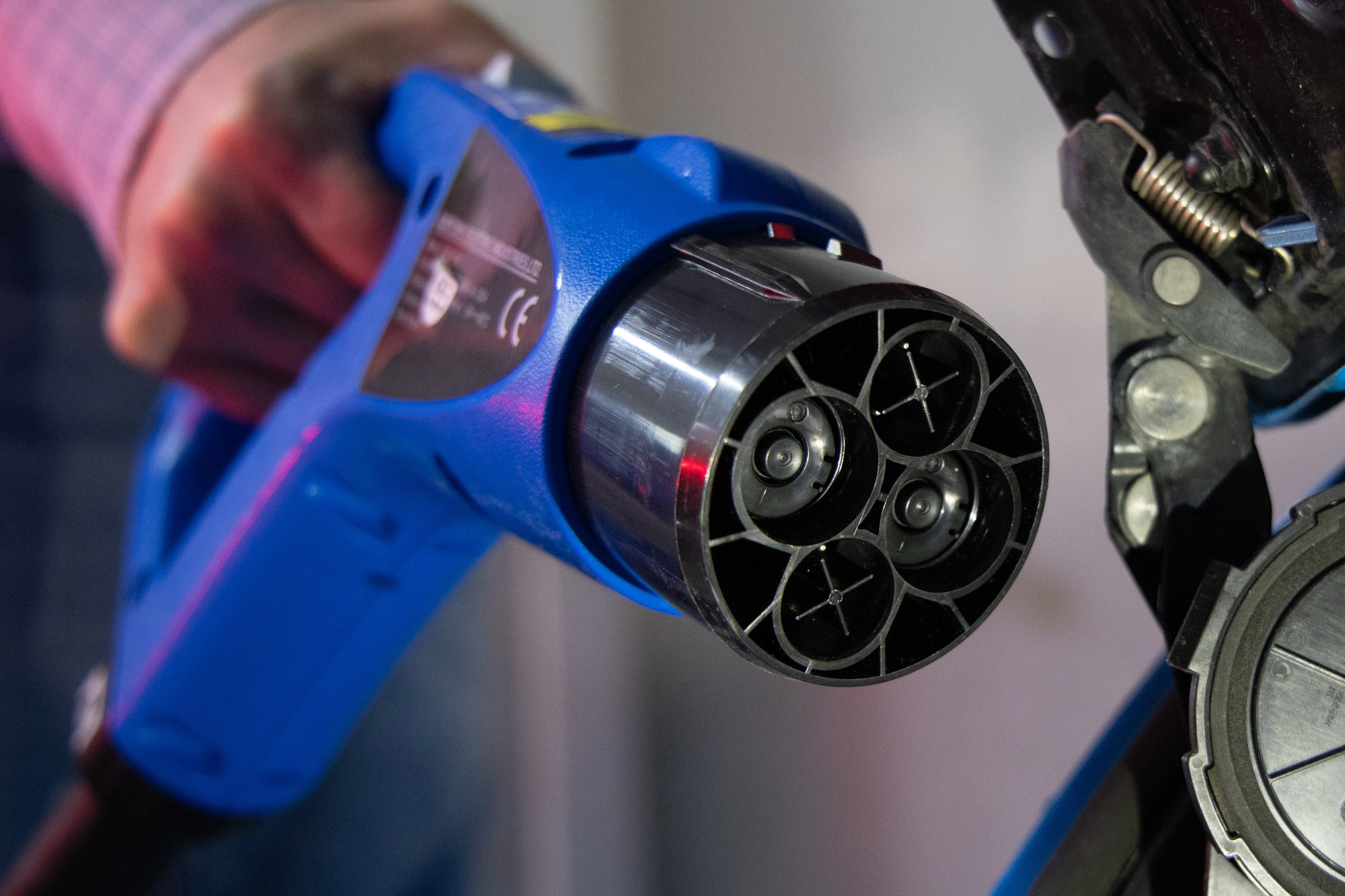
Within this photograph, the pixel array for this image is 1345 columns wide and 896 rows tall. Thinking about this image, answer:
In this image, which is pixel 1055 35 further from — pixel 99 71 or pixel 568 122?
pixel 99 71

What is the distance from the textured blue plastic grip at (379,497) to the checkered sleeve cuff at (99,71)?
0.27 m

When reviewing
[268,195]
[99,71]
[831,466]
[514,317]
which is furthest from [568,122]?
[99,71]

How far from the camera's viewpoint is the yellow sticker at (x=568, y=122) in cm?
54

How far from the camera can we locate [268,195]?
2.74 feet

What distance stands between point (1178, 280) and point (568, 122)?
300mm

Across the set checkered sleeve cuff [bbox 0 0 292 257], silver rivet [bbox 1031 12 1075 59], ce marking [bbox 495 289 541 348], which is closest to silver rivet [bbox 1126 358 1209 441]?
silver rivet [bbox 1031 12 1075 59]

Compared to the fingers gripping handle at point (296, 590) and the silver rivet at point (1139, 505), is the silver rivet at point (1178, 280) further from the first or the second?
the fingers gripping handle at point (296, 590)

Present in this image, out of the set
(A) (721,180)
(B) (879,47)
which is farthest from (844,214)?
(B) (879,47)

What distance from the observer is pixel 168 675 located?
71 centimetres

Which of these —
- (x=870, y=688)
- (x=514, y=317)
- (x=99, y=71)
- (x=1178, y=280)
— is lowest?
(x=870, y=688)

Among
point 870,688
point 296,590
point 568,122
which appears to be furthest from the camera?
point 870,688

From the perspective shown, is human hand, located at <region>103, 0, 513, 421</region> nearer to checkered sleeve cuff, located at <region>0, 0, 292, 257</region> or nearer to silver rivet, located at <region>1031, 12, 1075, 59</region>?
checkered sleeve cuff, located at <region>0, 0, 292, 257</region>

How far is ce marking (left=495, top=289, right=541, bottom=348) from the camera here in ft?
1.48

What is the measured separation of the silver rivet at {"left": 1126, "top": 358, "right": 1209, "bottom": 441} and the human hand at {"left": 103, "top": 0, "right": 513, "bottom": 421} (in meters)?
0.54
